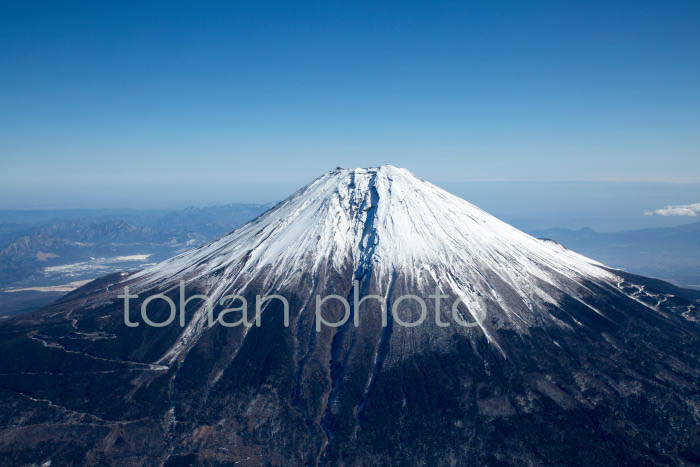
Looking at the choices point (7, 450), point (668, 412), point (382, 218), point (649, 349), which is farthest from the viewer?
point (382, 218)

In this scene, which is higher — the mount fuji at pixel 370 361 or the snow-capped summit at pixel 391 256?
the snow-capped summit at pixel 391 256

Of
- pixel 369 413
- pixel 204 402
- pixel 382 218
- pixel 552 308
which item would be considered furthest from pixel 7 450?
pixel 552 308

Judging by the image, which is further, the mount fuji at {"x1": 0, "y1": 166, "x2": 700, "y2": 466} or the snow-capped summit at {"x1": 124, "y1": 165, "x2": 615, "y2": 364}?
the snow-capped summit at {"x1": 124, "y1": 165, "x2": 615, "y2": 364}

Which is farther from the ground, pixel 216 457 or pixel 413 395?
pixel 413 395

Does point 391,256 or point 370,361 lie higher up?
point 391,256

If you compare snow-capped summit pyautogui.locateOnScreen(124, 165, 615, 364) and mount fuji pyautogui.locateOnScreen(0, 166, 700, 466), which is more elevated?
snow-capped summit pyautogui.locateOnScreen(124, 165, 615, 364)

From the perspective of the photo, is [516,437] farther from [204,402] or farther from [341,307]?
[204,402]

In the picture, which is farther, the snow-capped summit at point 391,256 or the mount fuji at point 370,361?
the snow-capped summit at point 391,256

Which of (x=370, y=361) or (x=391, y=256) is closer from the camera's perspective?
(x=370, y=361)
